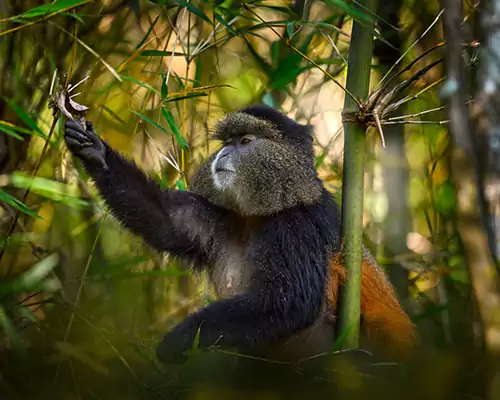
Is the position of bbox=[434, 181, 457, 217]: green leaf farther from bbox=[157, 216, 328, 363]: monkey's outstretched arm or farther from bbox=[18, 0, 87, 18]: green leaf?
bbox=[18, 0, 87, 18]: green leaf

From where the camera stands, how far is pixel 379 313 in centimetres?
321

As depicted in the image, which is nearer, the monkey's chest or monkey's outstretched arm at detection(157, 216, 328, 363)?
monkey's outstretched arm at detection(157, 216, 328, 363)

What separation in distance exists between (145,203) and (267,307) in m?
0.70

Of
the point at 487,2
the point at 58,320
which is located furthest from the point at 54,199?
the point at 487,2

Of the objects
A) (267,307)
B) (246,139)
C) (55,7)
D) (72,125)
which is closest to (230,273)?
(267,307)

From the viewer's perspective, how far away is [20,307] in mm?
2744

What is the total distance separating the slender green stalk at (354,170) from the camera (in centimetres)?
245

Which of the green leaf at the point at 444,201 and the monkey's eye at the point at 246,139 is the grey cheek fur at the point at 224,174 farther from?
the green leaf at the point at 444,201

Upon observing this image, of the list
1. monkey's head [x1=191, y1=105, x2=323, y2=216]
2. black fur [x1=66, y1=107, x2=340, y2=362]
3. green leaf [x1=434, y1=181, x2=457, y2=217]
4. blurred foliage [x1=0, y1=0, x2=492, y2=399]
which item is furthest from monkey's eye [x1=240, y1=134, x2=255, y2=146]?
green leaf [x1=434, y1=181, x2=457, y2=217]

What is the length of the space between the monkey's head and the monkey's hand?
60cm

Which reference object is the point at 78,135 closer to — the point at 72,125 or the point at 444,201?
the point at 72,125

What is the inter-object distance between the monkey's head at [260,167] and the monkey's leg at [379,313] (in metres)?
0.39

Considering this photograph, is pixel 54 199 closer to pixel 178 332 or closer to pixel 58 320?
pixel 58 320

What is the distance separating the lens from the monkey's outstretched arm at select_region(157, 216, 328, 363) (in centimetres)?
262
